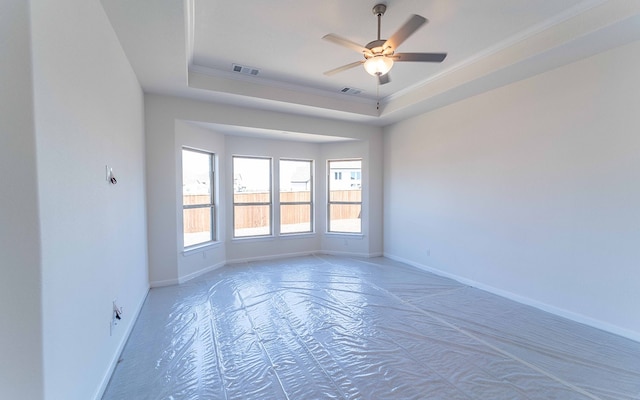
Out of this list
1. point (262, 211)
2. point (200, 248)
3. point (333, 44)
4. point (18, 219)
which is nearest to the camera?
point (18, 219)

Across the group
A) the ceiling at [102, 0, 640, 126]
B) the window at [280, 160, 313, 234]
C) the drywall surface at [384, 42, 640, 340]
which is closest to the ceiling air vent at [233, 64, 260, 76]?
the ceiling at [102, 0, 640, 126]

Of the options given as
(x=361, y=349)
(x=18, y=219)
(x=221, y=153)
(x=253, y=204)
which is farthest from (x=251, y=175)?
(x=18, y=219)

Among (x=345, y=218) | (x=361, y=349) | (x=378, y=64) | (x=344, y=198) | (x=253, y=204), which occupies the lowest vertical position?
(x=361, y=349)

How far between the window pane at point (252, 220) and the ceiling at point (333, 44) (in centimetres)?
219

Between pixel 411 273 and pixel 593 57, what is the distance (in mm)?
3638

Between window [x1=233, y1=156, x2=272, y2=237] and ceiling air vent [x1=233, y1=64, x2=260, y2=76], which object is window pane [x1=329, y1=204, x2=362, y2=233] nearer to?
window [x1=233, y1=156, x2=272, y2=237]

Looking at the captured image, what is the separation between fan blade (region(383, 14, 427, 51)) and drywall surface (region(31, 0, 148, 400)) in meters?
2.24

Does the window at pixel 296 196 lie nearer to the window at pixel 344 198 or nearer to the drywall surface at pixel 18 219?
the window at pixel 344 198

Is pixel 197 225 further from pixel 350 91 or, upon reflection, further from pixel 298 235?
pixel 350 91

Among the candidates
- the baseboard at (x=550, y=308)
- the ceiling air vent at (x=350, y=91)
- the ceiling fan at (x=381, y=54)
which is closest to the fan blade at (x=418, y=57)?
the ceiling fan at (x=381, y=54)

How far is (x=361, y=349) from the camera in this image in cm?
250

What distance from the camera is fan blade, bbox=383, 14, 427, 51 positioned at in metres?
2.08

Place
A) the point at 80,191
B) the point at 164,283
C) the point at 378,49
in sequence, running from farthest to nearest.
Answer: the point at 164,283 → the point at 378,49 → the point at 80,191

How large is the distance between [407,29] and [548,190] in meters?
2.66
